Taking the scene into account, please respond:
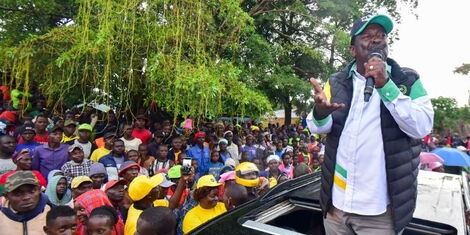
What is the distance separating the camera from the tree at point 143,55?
4.83m

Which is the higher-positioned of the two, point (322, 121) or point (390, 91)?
point (390, 91)

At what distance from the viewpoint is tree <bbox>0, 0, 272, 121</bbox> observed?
4.83 meters

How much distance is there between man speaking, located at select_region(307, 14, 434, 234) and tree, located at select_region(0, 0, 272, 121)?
119 inches

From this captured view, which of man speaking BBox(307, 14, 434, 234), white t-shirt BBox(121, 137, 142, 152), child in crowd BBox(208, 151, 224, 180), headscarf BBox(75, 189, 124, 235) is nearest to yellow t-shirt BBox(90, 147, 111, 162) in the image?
white t-shirt BBox(121, 137, 142, 152)

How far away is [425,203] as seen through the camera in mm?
2055

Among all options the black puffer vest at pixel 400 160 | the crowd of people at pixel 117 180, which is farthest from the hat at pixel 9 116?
the black puffer vest at pixel 400 160

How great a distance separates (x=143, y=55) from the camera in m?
5.56

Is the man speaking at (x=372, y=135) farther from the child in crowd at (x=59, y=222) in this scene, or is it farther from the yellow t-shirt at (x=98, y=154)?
the yellow t-shirt at (x=98, y=154)

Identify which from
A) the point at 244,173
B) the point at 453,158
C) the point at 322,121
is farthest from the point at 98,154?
the point at 453,158

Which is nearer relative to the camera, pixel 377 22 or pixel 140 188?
pixel 377 22

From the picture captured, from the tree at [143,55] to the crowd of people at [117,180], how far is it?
727 millimetres

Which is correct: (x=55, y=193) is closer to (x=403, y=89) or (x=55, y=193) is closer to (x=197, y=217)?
(x=197, y=217)

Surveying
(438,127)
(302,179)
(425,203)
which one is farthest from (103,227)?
(438,127)

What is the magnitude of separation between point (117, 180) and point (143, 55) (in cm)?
262
